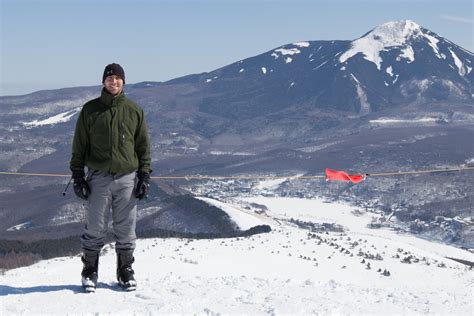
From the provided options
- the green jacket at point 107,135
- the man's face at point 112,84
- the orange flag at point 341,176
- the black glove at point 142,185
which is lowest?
the orange flag at point 341,176

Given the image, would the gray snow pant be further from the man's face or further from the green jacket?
the man's face

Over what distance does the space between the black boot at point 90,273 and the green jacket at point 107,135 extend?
148 cm

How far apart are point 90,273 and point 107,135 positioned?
2.20 m

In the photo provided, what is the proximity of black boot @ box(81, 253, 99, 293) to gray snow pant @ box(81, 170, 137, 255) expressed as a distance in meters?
0.10

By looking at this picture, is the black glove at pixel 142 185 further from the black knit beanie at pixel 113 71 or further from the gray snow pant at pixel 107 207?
the black knit beanie at pixel 113 71

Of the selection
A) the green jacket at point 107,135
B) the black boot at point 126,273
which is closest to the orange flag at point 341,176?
the black boot at point 126,273

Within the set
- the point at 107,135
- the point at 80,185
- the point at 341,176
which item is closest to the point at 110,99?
the point at 107,135

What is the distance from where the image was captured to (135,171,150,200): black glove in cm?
1034

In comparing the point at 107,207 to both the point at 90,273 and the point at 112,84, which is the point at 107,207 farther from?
the point at 112,84

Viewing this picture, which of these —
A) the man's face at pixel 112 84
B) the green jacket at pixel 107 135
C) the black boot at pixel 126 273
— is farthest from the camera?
the black boot at pixel 126 273

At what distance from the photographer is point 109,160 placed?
10.0 m

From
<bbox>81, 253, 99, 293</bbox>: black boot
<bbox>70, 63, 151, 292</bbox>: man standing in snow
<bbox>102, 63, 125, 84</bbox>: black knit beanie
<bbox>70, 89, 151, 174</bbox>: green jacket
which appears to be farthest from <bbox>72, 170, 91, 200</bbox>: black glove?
<bbox>102, 63, 125, 84</bbox>: black knit beanie

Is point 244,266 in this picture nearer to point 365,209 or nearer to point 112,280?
point 112,280

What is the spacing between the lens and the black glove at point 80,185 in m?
10.1
